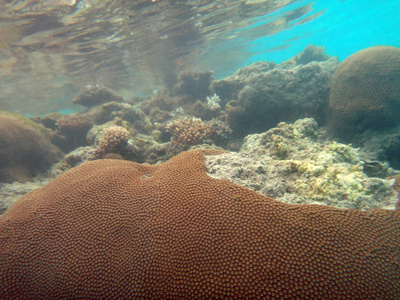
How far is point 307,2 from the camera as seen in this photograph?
20234 mm

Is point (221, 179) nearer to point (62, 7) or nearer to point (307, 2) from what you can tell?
point (62, 7)

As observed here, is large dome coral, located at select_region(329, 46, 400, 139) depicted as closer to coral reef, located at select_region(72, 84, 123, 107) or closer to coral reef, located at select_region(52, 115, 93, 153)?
coral reef, located at select_region(52, 115, 93, 153)

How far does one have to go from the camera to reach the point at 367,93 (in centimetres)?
576

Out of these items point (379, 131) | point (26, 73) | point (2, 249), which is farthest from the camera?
point (26, 73)

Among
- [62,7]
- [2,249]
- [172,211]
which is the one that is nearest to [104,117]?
[62,7]

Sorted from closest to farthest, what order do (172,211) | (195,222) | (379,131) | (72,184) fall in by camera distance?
(195,222) → (172,211) → (72,184) → (379,131)

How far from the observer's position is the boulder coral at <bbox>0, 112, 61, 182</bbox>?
19.1 ft

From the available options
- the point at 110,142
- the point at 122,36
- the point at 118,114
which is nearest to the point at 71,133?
the point at 118,114

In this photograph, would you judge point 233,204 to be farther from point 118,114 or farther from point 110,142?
point 118,114

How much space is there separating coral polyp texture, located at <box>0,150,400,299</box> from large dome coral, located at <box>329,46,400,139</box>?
4701mm

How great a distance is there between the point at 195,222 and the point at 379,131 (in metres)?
6.50

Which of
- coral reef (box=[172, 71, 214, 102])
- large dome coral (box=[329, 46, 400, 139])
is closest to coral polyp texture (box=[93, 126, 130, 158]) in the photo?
large dome coral (box=[329, 46, 400, 139])

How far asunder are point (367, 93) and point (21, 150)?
1145 centimetres

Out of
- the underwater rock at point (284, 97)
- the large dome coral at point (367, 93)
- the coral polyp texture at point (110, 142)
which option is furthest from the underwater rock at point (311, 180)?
the coral polyp texture at point (110, 142)
